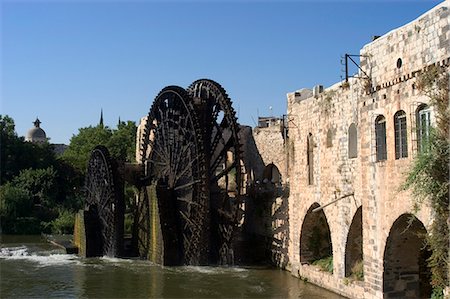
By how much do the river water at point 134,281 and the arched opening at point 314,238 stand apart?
0.73 meters

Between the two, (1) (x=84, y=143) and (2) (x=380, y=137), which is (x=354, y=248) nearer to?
(2) (x=380, y=137)

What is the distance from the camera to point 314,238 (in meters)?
14.4

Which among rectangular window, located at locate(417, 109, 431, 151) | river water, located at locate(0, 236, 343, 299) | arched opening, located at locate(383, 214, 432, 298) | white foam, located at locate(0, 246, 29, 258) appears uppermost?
rectangular window, located at locate(417, 109, 431, 151)

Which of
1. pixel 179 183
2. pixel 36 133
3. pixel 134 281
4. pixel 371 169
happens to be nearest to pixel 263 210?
pixel 179 183

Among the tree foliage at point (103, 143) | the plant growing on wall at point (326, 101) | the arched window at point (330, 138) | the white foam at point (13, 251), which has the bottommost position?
the white foam at point (13, 251)

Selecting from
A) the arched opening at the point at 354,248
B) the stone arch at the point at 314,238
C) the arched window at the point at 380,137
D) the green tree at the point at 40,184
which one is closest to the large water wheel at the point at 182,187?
the stone arch at the point at 314,238

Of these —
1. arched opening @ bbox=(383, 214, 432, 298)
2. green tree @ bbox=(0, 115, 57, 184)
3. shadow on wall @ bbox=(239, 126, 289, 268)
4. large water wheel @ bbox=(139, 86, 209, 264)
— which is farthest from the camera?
green tree @ bbox=(0, 115, 57, 184)

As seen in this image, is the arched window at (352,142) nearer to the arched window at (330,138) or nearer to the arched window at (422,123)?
the arched window at (330,138)

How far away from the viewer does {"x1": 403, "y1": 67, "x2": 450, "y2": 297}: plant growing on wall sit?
8.02 m

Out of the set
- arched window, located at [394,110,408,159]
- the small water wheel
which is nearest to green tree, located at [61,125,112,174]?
the small water wheel

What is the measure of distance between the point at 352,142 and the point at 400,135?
2.65m

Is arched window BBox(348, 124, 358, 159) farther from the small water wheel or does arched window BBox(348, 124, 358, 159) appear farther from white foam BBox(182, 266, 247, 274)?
Answer: the small water wheel

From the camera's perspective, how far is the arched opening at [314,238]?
14.3 m

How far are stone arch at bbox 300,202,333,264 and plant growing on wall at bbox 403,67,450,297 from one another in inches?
229
